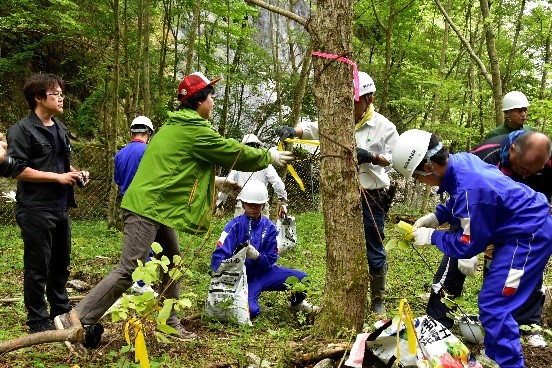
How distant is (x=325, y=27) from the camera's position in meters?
3.37

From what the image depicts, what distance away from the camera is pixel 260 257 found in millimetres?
4984

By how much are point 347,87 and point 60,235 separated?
8.15 ft

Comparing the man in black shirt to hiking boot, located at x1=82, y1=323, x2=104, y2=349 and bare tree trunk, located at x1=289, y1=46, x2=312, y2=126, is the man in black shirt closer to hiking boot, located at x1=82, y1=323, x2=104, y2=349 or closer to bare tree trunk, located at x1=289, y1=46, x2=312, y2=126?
hiking boot, located at x1=82, y1=323, x2=104, y2=349

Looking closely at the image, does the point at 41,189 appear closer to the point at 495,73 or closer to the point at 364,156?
the point at 364,156

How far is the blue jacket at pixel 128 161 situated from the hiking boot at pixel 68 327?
8.68 feet

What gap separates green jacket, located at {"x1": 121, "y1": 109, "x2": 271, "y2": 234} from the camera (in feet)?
12.5

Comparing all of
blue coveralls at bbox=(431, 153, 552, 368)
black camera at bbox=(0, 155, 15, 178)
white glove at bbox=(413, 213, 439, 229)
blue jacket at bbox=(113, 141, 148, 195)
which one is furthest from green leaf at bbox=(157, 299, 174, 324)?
blue jacket at bbox=(113, 141, 148, 195)

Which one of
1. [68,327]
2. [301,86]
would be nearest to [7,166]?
[68,327]

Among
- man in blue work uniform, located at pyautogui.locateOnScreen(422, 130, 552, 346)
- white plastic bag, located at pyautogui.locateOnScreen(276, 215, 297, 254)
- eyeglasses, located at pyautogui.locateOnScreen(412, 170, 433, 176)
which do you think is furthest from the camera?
white plastic bag, located at pyautogui.locateOnScreen(276, 215, 297, 254)

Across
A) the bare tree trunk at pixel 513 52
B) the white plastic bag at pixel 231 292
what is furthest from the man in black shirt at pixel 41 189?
the bare tree trunk at pixel 513 52

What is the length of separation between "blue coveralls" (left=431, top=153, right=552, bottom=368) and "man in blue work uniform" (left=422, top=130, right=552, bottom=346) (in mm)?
357

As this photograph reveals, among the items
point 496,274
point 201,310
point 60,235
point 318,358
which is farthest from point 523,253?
point 60,235

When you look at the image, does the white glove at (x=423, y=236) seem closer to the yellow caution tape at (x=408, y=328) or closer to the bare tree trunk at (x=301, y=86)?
the yellow caution tape at (x=408, y=328)

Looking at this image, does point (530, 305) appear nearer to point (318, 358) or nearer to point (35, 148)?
point (318, 358)
